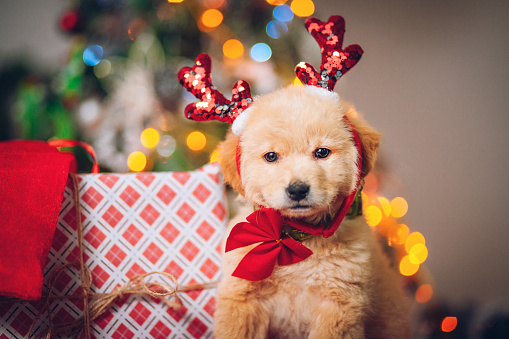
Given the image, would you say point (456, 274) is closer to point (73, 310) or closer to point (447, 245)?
point (447, 245)

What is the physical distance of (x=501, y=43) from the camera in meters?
1.92

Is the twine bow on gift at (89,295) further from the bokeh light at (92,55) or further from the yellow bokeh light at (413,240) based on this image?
the yellow bokeh light at (413,240)

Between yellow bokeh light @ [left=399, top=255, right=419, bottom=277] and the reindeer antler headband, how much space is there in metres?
1.22

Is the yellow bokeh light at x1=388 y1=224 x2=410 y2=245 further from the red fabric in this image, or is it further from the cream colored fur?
the red fabric

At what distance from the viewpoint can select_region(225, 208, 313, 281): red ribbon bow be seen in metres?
0.78

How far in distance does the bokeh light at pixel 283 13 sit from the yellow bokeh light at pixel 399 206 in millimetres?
1147

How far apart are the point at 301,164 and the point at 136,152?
3.22ft

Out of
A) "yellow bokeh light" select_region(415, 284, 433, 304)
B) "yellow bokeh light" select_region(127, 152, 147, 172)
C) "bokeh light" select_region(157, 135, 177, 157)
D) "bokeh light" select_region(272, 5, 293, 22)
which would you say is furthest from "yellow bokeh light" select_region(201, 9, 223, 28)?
"yellow bokeh light" select_region(415, 284, 433, 304)

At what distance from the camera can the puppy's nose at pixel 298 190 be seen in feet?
2.27

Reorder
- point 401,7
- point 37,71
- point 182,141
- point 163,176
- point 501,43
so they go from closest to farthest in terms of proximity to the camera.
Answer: point 163,176 → point 182,141 → point 37,71 → point 501,43 → point 401,7

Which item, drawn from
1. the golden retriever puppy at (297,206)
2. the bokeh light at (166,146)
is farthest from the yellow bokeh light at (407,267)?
the bokeh light at (166,146)

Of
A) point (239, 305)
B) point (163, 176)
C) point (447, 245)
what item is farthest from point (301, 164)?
point (447, 245)

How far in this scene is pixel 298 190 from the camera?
2.27ft

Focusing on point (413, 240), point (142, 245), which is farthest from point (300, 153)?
point (413, 240)
